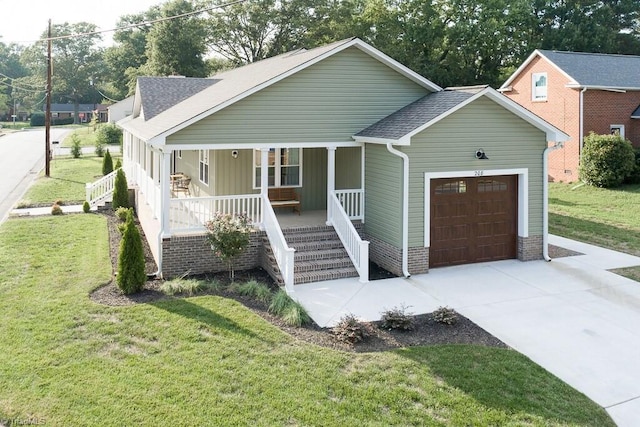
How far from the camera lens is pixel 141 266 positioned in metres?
10.4

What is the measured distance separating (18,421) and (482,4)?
41349 mm

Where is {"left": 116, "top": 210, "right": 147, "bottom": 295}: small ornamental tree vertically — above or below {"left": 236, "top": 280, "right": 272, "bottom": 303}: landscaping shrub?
above

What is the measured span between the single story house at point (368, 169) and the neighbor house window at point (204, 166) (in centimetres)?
136

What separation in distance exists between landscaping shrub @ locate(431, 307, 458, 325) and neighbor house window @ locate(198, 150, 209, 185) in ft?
30.4

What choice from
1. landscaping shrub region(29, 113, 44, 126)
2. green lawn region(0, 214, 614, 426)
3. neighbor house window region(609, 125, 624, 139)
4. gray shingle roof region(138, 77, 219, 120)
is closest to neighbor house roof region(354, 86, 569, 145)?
green lawn region(0, 214, 614, 426)

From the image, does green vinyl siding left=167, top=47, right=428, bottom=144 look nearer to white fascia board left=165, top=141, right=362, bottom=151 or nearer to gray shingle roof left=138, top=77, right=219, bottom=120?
white fascia board left=165, top=141, right=362, bottom=151

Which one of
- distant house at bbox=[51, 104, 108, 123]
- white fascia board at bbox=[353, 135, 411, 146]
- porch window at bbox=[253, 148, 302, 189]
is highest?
distant house at bbox=[51, 104, 108, 123]

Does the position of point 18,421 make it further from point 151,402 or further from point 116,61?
point 116,61

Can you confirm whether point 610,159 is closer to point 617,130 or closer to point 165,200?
point 617,130

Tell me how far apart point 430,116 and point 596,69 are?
20.3 metres

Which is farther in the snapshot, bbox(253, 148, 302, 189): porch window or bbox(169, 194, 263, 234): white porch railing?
bbox(253, 148, 302, 189): porch window

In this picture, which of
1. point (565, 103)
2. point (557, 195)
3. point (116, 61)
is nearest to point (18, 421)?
point (557, 195)

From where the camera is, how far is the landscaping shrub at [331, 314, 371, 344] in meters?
8.19

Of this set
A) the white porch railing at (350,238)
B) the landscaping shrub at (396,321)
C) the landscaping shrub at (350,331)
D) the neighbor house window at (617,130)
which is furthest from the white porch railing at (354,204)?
the neighbor house window at (617,130)
